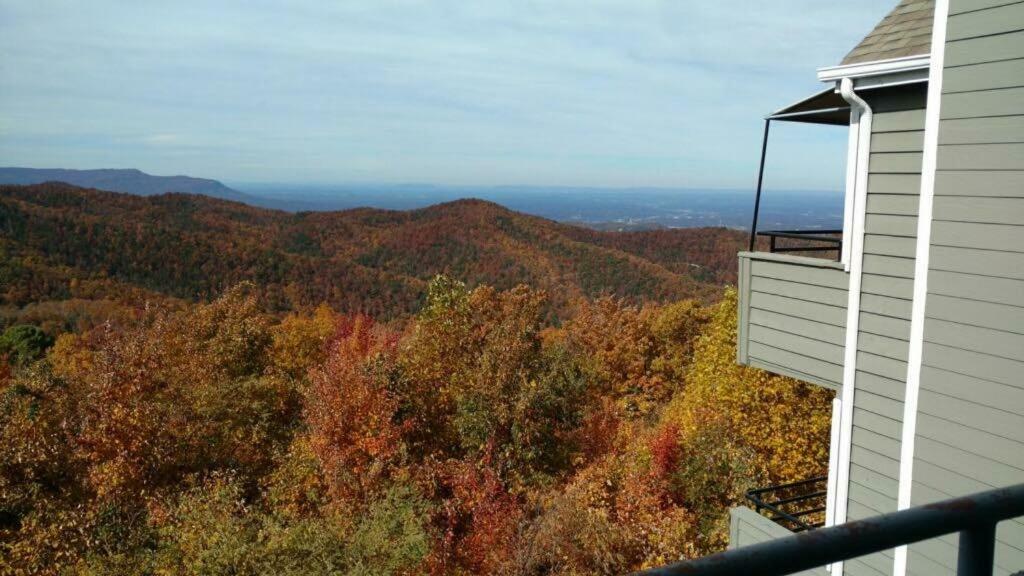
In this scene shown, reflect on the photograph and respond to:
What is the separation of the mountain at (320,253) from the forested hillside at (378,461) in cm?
4395

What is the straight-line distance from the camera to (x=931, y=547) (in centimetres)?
449

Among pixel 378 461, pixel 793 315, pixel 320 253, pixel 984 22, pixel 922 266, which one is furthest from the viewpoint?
pixel 320 253

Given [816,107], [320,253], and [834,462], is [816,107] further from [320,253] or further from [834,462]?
[320,253]

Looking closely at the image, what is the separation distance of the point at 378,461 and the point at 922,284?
15281 millimetres

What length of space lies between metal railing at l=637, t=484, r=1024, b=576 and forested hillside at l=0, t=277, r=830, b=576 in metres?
10.5

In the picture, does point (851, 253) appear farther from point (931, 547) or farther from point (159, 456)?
point (159, 456)

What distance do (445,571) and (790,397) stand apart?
8921mm

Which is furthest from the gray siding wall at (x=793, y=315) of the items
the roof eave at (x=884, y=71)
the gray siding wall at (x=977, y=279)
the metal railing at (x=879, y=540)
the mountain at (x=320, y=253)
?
the mountain at (x=320, y=253)

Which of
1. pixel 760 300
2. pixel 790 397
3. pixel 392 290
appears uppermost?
pixel 760 300

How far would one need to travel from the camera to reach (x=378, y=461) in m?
17.8

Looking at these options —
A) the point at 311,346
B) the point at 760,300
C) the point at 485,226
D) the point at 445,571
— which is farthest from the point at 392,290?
the point at 760,300

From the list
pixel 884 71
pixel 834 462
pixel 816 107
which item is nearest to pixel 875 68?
pixel 884 71

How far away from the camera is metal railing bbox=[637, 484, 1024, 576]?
1.04m

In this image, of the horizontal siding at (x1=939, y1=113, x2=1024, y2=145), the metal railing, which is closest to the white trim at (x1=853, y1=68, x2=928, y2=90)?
the horizontal siding at (x1=939, y1=113, x2=1024, y2=145)
